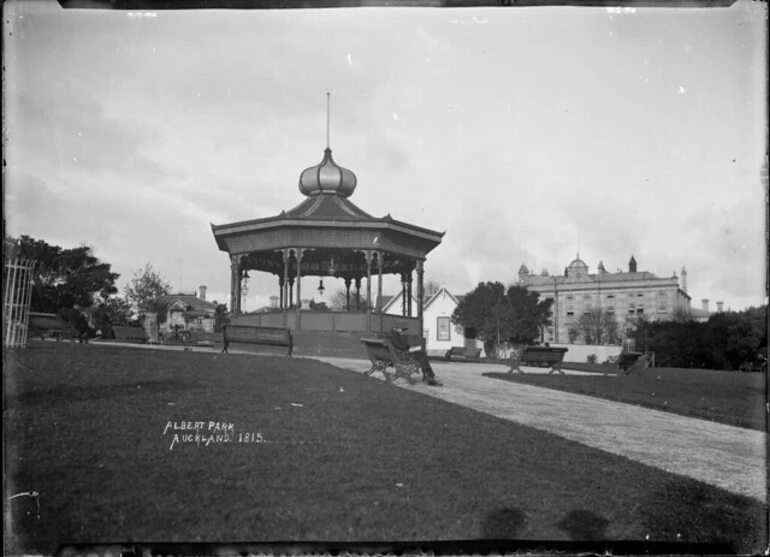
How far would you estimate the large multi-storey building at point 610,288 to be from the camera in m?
9.38

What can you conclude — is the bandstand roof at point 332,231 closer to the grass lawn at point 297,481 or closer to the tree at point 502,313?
the tree at point 502,313

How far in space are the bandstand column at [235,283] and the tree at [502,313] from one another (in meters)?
5.86

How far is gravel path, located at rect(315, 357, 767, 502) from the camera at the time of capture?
6680 mm

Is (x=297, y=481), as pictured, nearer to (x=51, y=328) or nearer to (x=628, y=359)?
(x=51, y=328)

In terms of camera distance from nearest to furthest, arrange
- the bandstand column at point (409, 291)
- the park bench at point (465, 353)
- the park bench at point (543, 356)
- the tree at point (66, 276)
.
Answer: the tree at point (66, 276)
the park bench at point (543, 356)
the bandstand column at point (409, 291)
the park bench at point (465, 353)

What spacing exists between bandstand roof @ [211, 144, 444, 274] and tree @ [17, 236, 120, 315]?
4538mm

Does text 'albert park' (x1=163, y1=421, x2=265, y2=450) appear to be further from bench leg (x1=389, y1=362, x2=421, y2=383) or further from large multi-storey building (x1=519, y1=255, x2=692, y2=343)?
bench leg (x1=389, y1=362, x2=421, y2=383)

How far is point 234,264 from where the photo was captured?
1450cm

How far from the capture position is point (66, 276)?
7.71m

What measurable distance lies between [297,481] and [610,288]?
8.51 meters

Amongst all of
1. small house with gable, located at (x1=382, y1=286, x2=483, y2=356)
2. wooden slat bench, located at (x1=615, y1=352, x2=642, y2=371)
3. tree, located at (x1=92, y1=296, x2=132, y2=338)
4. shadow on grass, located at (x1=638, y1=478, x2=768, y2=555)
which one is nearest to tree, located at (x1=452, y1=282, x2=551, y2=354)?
wooden slat bench, located at (x1=615, y1=352, x2=642, y2=371)

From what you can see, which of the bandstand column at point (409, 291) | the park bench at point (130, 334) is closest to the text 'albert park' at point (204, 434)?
the park bench at point (130, 334)

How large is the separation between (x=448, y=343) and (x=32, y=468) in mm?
24957

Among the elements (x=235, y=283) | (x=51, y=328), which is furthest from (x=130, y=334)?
(x=235, y=283)
